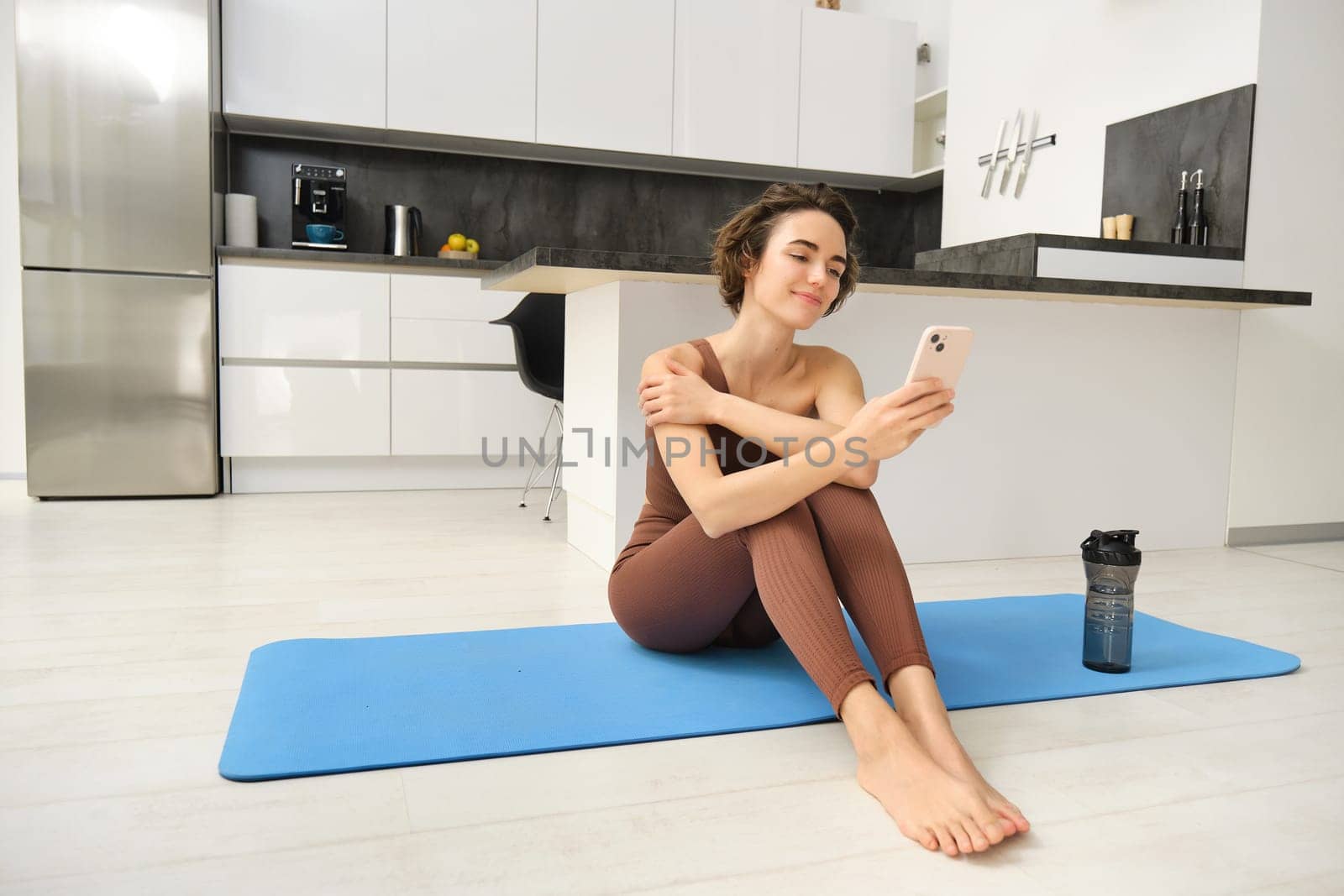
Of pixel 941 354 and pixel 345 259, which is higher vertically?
pixel 345 259

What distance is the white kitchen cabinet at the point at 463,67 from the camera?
4.44m

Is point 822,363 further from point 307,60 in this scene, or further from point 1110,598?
point 307,60

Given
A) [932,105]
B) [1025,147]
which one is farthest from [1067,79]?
[932,105]

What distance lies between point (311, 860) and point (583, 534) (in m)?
1.92

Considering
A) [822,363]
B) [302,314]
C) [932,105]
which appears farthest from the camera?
[932,105]

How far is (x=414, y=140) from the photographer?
15.5ft

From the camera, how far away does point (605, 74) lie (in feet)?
15.5

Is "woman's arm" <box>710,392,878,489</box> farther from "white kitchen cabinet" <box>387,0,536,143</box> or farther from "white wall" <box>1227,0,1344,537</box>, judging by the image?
"white kitchen cabinet" <box>387,0,536,143</box>

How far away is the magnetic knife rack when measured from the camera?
165 inches

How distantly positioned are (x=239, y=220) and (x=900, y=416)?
12.1 ft

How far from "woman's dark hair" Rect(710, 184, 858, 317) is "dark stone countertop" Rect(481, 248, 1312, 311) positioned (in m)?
0.62

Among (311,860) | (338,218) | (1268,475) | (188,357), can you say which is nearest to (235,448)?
(188,357)

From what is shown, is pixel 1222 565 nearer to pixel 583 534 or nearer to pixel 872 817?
pixel 583 534

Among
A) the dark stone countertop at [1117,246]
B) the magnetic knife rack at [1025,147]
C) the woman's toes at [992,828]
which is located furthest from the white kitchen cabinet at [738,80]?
the woman's toes at [992,828]
